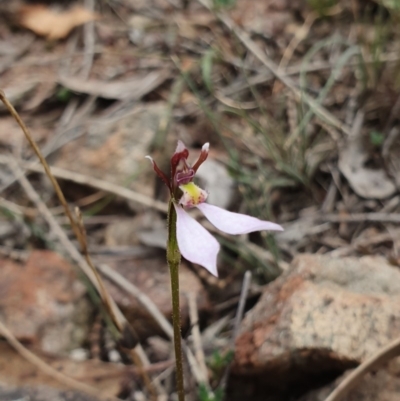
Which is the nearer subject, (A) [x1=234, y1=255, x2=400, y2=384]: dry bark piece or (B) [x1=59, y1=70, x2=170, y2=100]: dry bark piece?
(A) [x1=234, y1=255, x2=400, y2=384]: dry bark piece

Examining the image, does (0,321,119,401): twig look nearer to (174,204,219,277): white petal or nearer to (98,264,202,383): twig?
(98,264,202,383): twig

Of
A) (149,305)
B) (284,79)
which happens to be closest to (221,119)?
(284,79)

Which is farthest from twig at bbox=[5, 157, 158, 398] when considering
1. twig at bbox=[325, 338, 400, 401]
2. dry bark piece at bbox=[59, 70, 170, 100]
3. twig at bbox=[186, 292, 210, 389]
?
twig at bbox=[325, 338, 400, 401]

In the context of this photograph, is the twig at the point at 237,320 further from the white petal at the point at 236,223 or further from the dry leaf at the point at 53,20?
the dry leaf at the point at 53,20

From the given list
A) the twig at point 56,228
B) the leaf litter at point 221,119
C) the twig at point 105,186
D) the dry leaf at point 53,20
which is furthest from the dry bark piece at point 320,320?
the dry leaf at point 53,20

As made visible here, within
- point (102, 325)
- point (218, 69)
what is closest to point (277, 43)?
point (218, 69)
